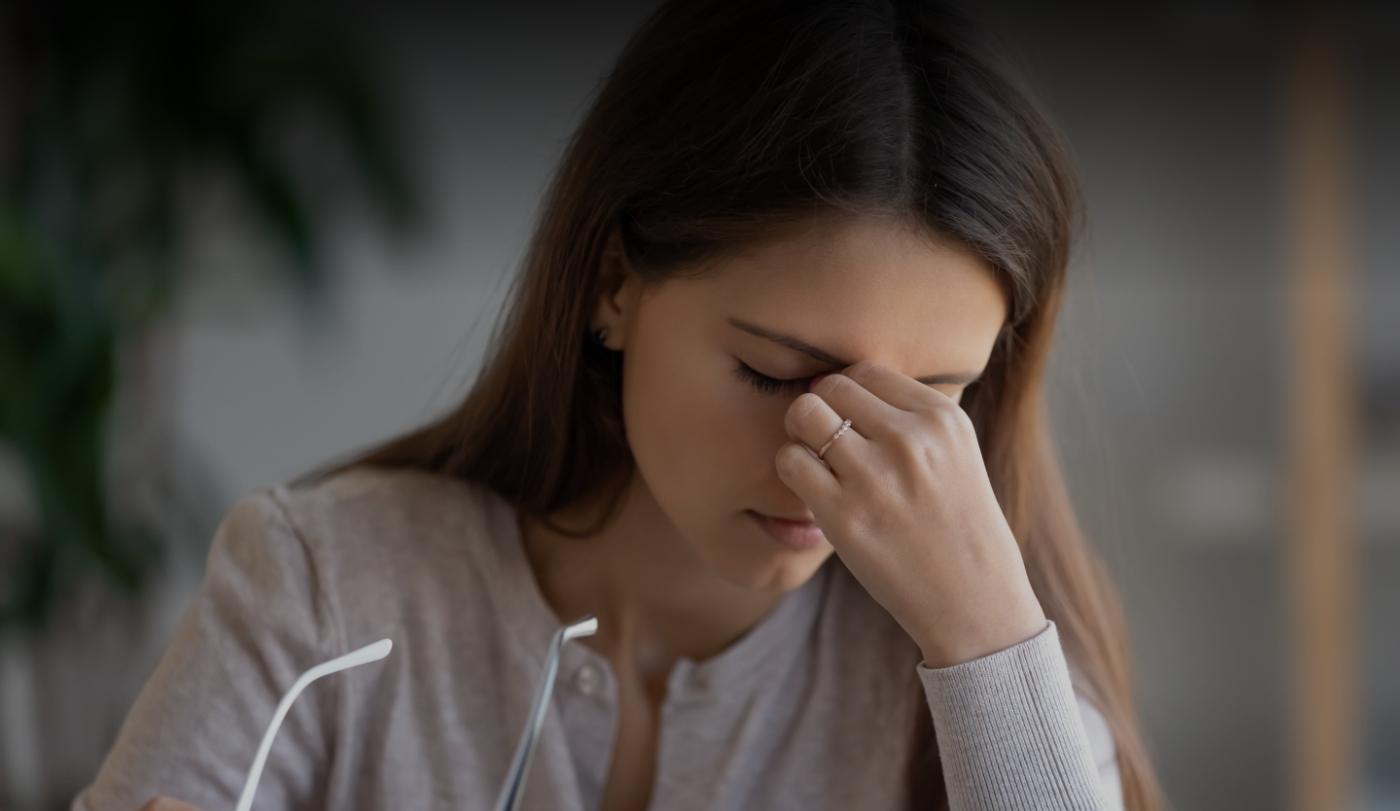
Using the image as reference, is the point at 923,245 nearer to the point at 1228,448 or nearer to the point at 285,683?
the point at 285,683

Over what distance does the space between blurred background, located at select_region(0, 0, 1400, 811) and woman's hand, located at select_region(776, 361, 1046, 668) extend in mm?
1067

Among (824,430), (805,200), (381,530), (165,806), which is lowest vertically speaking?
(165,806)

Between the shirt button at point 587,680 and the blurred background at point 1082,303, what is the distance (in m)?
1.04

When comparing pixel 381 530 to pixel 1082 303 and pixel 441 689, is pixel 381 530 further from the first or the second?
pixel 1082 303

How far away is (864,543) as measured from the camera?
84 cm

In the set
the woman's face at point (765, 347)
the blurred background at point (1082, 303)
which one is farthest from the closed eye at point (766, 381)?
the blurred background at point (1082, 303)

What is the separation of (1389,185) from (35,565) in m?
2.17

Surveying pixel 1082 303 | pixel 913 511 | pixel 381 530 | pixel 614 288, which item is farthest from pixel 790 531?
pixel 1082 303

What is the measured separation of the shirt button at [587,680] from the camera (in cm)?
101

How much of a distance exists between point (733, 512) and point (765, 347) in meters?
0.13

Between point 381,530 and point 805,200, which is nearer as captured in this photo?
point 805,200

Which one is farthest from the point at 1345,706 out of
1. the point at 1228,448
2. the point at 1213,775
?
the point at 1228,448

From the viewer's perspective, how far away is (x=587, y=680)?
1.01 metres

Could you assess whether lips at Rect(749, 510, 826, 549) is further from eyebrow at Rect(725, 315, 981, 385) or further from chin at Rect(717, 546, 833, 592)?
eyebrow at Rect(725, 315, 981, 385)
